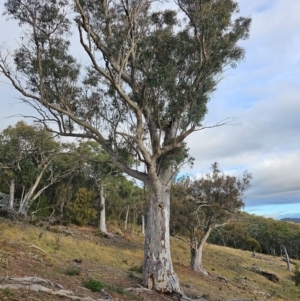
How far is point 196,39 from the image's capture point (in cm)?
1435

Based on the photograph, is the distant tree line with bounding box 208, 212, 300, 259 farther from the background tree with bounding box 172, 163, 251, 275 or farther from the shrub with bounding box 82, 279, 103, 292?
the shrub with bounding box 82, 279, 103, 292

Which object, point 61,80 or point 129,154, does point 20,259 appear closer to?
point 129,154

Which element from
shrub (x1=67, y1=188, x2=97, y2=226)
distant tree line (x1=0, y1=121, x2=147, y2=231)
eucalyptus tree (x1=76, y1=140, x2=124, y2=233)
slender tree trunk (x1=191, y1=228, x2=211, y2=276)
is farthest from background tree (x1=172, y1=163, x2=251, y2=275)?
shrub (x1=67, y1=188, x2=97, y2=226)

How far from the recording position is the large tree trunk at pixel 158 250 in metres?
12.1

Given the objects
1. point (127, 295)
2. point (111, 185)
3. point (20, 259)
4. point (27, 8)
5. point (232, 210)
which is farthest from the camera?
point (111, 185)

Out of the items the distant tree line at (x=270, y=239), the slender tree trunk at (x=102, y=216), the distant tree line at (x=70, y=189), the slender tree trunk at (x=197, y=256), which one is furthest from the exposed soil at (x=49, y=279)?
the distant tree line at (x=270, y=239)

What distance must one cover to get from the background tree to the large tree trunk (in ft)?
44.0

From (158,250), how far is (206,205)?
1422 centimetres

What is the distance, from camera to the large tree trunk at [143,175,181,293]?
12125mm

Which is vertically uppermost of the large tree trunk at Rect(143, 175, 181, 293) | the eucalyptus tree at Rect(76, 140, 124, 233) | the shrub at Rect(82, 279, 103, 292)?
the eucalyptus tree at Rect(76, 140, 124, 233)

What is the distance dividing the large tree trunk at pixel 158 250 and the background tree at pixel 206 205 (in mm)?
13397

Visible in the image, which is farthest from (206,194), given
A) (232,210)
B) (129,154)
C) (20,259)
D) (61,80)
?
(20,259)

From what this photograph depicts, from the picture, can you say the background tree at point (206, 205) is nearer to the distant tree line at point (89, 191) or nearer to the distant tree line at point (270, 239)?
the distant tree line at point (89, 191)

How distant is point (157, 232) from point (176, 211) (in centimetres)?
1424
